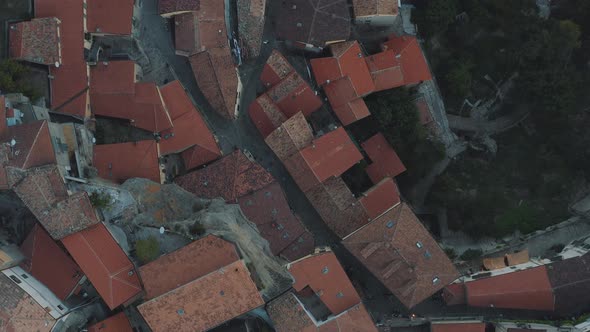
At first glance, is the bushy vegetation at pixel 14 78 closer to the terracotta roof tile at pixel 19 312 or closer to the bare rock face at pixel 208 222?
the bare rock face at pixel 208 222

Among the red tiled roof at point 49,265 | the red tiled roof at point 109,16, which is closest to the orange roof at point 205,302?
the red tiled roof at point 49,265

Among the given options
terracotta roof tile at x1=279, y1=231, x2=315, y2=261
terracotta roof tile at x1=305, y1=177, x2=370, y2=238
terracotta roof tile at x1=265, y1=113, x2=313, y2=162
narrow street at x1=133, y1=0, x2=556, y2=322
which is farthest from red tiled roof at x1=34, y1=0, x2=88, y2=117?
terracotta roof tile at x1=305, y1=177, x2=370, y2=238

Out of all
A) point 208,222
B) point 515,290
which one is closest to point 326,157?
point 208,222

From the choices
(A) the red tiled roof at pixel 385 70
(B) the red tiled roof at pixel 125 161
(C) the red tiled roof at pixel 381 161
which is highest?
(A) the red tiled roof at pixel 385 70

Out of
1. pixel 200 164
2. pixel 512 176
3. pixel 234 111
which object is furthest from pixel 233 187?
pixel 512 176

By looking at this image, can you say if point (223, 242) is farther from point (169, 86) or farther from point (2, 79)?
point (2, 79)

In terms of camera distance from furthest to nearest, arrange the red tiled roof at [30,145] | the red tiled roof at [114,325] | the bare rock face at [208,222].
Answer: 1. the red tiled roof at [114,325]
2. the bare rock face at [208,222]
3. the red tiled roof at [30,145]

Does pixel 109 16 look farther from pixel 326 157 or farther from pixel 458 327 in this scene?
pixel 458 327
